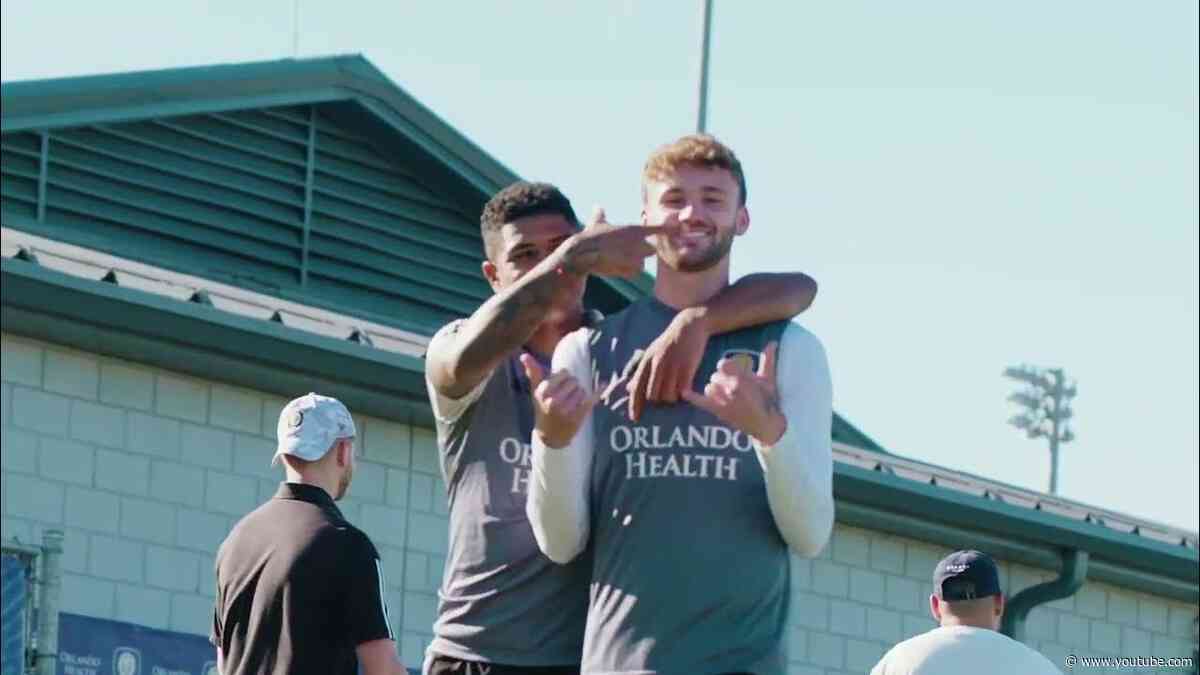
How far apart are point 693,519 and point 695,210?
671 mm

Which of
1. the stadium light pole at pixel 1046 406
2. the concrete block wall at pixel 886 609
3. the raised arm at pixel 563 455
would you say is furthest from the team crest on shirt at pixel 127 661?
the stadium light pole at pixel 1046 406

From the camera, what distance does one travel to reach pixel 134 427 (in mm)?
12461

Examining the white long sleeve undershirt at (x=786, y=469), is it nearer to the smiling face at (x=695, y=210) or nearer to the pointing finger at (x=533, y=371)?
the pointing finger at (x=533, y=371)

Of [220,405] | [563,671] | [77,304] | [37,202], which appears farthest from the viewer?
[37,202]

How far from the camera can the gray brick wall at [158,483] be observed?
1210 centimetres

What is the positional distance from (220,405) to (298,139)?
14.2ft

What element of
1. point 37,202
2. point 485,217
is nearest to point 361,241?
point 37,202

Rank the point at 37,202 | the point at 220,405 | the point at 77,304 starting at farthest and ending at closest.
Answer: the point at 37,202 < the point at 220,405 < the point at 77,304

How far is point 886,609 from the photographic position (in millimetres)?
16094

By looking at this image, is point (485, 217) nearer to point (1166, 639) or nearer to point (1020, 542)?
point (1020, 542)

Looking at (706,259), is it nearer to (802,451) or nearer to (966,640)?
(802,451)

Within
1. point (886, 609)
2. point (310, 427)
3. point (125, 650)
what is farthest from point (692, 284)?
point (886, 609)

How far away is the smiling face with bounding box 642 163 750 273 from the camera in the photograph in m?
5.97

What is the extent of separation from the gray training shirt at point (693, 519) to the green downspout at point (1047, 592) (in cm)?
1100
